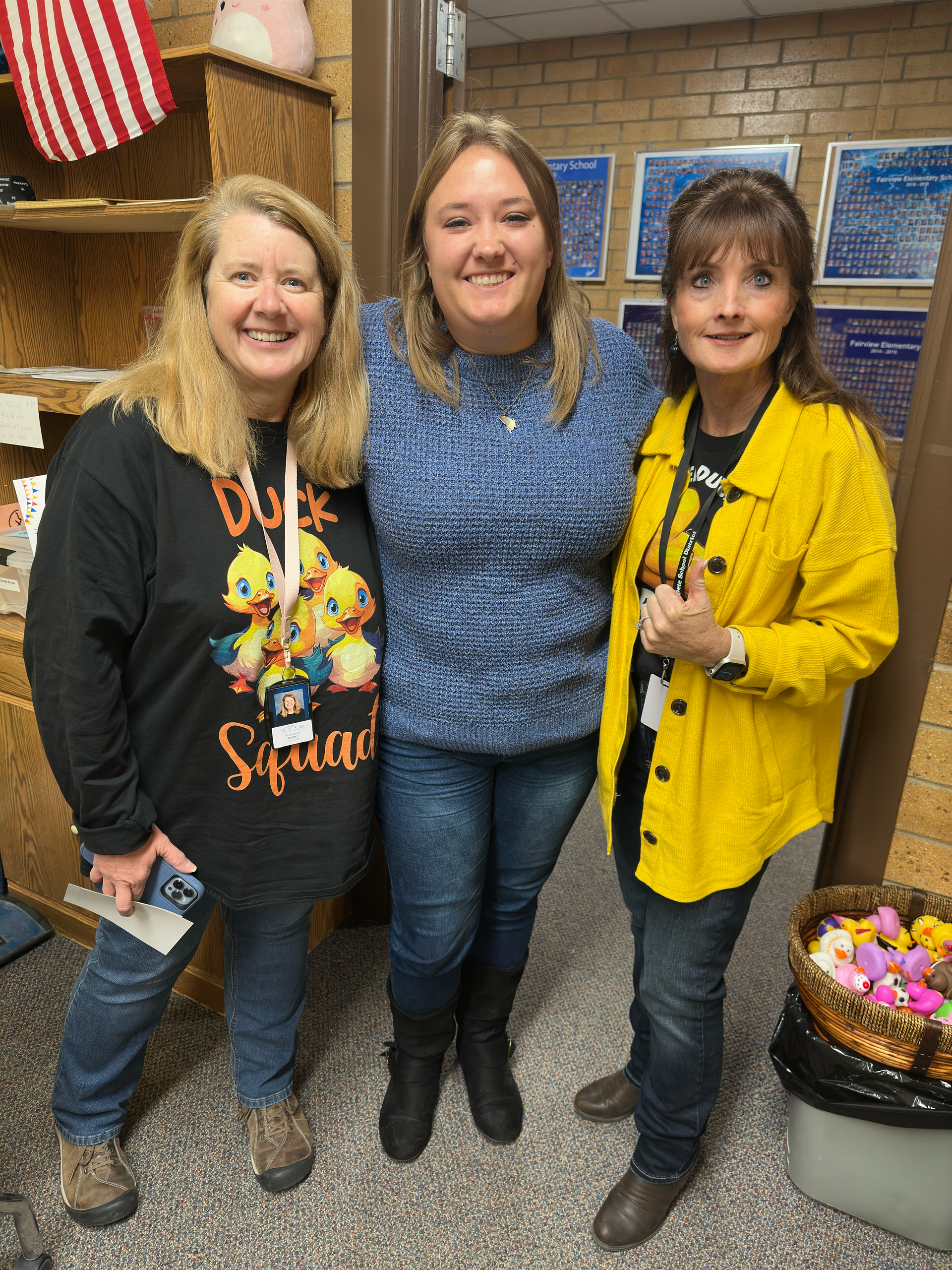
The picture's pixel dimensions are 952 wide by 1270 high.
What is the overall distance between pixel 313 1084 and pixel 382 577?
1.12 m

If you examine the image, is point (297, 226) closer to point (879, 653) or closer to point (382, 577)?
point (382, 577)

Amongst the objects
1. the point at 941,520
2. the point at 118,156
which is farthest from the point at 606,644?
the point at 118,156

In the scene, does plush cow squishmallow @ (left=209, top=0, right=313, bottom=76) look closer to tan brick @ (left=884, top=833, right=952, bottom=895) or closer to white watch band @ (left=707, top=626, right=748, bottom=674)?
white watch band @ (left=707, top=626, right=748, bottom=674)

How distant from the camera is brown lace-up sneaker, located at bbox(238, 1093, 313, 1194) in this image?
4.97ft

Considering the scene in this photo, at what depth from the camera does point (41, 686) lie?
1.16 metres

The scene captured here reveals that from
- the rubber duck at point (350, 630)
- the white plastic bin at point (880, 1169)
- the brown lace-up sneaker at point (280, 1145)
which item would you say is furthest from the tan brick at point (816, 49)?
the brown lace-up sneaker at point (280, 1145)

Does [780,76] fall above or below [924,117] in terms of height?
above

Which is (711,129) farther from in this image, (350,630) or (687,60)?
(350,630)

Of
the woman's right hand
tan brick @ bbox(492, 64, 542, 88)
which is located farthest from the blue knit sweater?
tan brick @ bbox(492, 64, 542, 88)

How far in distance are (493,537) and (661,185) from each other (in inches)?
142

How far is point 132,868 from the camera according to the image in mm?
1243

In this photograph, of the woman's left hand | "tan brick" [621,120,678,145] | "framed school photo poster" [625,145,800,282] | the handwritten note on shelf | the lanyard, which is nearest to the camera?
the woman's left hand

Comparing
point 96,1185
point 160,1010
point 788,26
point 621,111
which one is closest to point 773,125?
point 788,26

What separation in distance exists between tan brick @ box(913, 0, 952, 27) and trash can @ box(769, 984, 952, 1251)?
4.03 metres
